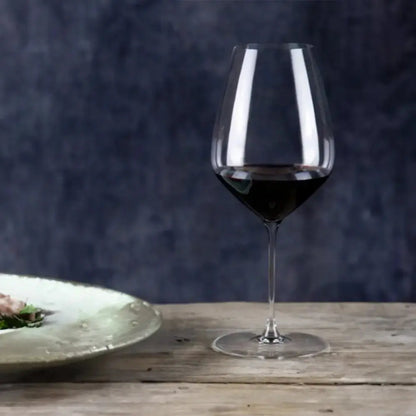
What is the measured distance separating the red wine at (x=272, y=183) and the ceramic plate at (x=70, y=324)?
0.15m

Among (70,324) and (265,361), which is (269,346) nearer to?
(265,361)

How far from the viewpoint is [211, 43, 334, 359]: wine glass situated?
0.90 meters

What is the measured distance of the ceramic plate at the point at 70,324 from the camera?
0.81 m

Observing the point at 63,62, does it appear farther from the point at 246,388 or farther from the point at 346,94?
the point at 246,388

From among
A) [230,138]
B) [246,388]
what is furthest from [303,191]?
[246,388]

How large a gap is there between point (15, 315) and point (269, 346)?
0.25 m

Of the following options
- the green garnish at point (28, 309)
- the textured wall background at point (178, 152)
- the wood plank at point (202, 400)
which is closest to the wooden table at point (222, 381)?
the wood plank at point (202, 400)

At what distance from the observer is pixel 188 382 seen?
835 millimetres

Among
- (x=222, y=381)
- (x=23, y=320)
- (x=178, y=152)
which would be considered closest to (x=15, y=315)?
(x=23, y=320)

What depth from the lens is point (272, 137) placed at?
92 cm

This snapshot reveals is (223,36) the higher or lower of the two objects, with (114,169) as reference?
higher

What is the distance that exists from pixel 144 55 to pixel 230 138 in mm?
1050

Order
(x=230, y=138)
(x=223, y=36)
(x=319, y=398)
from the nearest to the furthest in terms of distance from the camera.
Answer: (x=319, y=398) < (x=230, y=138) < (x=223, y=36)

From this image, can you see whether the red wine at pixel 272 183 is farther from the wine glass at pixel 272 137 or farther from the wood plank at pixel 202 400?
the wood plank at pixel 202 400
